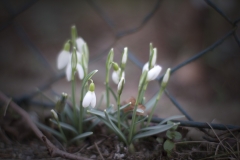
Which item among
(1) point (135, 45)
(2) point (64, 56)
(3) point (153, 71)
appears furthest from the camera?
(1) point (135, 45)

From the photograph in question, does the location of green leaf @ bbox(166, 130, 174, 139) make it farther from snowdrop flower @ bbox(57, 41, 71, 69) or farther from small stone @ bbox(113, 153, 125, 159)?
snowdrop flower @ bbox(57, 41, 71, 69)

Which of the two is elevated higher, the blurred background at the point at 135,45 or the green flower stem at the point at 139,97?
the blurred background at the point at 135,45

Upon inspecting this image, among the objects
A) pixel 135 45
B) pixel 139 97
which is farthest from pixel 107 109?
pixel 135 45

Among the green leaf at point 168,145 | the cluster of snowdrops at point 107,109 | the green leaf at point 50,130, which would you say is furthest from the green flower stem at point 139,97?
the green leaf at point 50,130

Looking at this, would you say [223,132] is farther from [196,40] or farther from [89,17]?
[89,17]

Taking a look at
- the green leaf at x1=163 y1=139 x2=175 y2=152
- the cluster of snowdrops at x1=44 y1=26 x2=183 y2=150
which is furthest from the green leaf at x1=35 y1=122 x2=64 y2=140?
the green leaf at x1=163 y1=139 x2=175 y2=152

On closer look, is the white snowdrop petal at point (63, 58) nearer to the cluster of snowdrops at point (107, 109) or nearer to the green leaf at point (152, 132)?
the cluster of snowdrops at point (107, 109)

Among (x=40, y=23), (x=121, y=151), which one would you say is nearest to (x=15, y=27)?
(x=40, y=23)

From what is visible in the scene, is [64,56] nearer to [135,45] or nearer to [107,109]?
[107,109]
